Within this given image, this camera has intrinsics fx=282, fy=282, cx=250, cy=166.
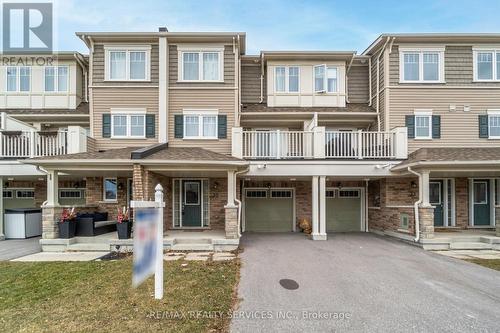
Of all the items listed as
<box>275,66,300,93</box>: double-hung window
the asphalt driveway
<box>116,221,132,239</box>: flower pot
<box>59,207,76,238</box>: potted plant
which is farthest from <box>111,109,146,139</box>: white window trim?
the asphalt driveway

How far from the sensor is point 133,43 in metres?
12.3

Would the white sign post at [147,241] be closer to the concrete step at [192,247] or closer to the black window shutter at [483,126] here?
the concrete step at [192,247]

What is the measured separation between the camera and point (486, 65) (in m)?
12.5

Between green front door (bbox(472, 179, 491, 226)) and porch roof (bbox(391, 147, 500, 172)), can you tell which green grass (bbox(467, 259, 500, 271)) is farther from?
green front door (bbox(472, 179, 491, 226))

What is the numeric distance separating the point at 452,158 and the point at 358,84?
5.90 m

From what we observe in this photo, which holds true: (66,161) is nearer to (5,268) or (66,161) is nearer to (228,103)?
(5,268)

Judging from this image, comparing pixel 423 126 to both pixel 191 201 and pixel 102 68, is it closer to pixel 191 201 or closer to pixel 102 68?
pixel 191 201

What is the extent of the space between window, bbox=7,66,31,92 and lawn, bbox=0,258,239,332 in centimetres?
966

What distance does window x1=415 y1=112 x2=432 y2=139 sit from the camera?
12359 mm

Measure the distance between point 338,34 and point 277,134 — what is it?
1656 centimetres

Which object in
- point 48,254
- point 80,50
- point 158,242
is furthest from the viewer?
point 80,50

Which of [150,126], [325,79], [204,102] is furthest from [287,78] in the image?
[150,126]

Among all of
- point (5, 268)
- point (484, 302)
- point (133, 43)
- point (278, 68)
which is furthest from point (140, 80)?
point (484, 302)

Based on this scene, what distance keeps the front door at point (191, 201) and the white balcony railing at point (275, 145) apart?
282 cm
